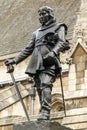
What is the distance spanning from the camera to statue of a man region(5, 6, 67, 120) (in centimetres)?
838

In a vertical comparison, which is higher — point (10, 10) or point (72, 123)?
point (72, 123)

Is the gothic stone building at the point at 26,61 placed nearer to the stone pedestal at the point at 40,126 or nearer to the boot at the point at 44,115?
the boot at the point at 44,115

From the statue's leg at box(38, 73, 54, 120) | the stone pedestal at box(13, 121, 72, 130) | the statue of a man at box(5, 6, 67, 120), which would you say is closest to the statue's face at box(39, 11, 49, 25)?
the statue of a man at box(5, 6, 67, 120)

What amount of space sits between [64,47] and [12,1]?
27.7 metres

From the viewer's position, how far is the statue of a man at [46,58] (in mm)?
8383

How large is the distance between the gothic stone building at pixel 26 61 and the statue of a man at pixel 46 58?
514 cm

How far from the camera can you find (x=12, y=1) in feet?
118

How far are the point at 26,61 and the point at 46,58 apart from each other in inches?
811

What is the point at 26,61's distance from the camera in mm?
29000

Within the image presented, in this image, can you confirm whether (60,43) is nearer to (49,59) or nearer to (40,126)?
(49,59)

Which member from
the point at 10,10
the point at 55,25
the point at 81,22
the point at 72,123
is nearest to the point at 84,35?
the point at 81,22

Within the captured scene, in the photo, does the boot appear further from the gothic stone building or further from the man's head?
the gothic stone building

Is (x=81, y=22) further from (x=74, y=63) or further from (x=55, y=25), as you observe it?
(x=55, y=25)

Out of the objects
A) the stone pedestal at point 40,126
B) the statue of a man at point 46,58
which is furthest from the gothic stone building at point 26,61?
the stone pedestal at point 40,126
